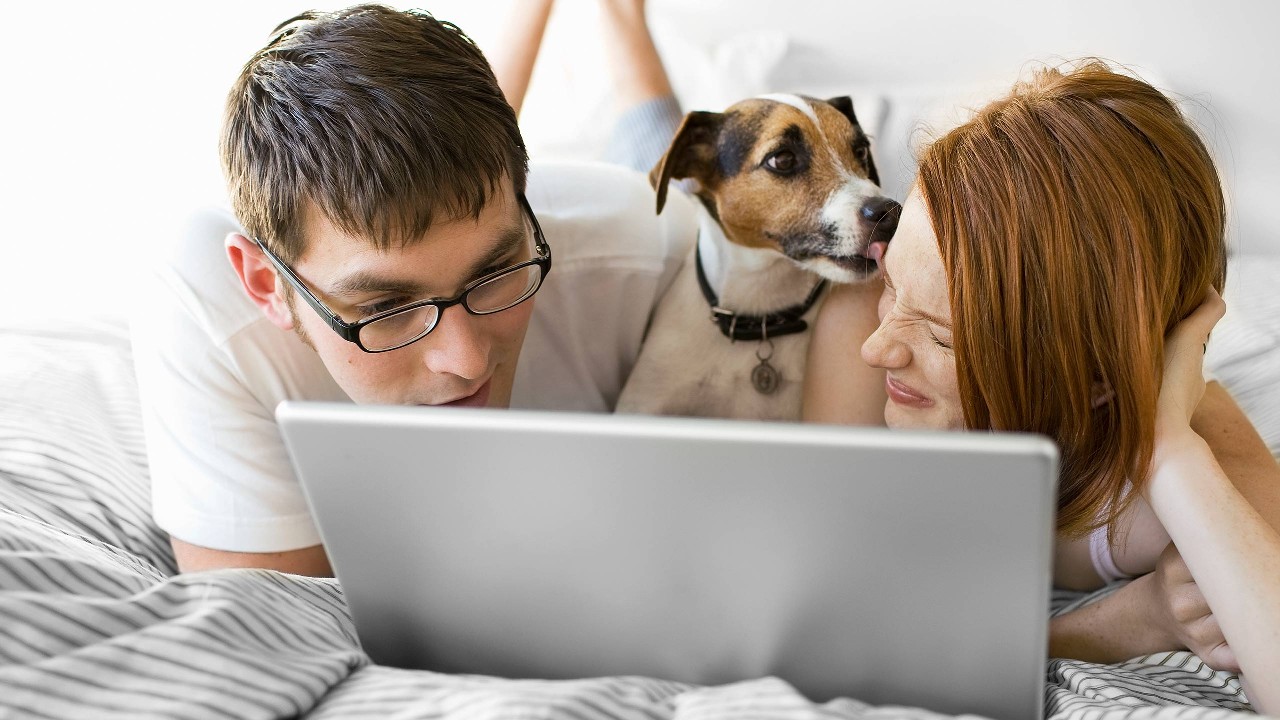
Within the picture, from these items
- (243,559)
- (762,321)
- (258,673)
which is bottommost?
(243,559)

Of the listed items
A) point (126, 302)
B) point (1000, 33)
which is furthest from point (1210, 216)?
point (126, 302)

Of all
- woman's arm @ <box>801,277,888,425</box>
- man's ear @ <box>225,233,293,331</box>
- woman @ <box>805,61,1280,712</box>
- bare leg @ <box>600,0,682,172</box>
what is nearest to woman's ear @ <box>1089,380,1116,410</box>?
woman @ <box>805,61,1280,712</box>

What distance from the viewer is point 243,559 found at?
1.34 meters

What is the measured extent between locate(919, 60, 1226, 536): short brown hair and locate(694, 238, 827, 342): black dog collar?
0.63 meters

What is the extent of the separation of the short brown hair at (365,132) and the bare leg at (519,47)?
0.89 meters

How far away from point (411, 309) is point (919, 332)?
1.85 ft

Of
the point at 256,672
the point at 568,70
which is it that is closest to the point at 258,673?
the point at 256,672

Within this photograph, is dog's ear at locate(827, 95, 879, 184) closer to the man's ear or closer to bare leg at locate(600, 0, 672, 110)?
bare leg at locate(600, 0, 672, 110)

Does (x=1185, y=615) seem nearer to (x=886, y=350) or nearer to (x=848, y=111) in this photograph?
(x=886, y=350)

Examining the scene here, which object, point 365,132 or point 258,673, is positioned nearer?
point 258,673

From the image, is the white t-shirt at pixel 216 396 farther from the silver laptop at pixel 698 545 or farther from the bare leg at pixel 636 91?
the bare leg at pixel 636 91

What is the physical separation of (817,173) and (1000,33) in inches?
48.2

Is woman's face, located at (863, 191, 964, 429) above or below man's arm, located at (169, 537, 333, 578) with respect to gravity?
above

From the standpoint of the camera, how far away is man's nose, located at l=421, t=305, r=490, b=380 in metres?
1.15
